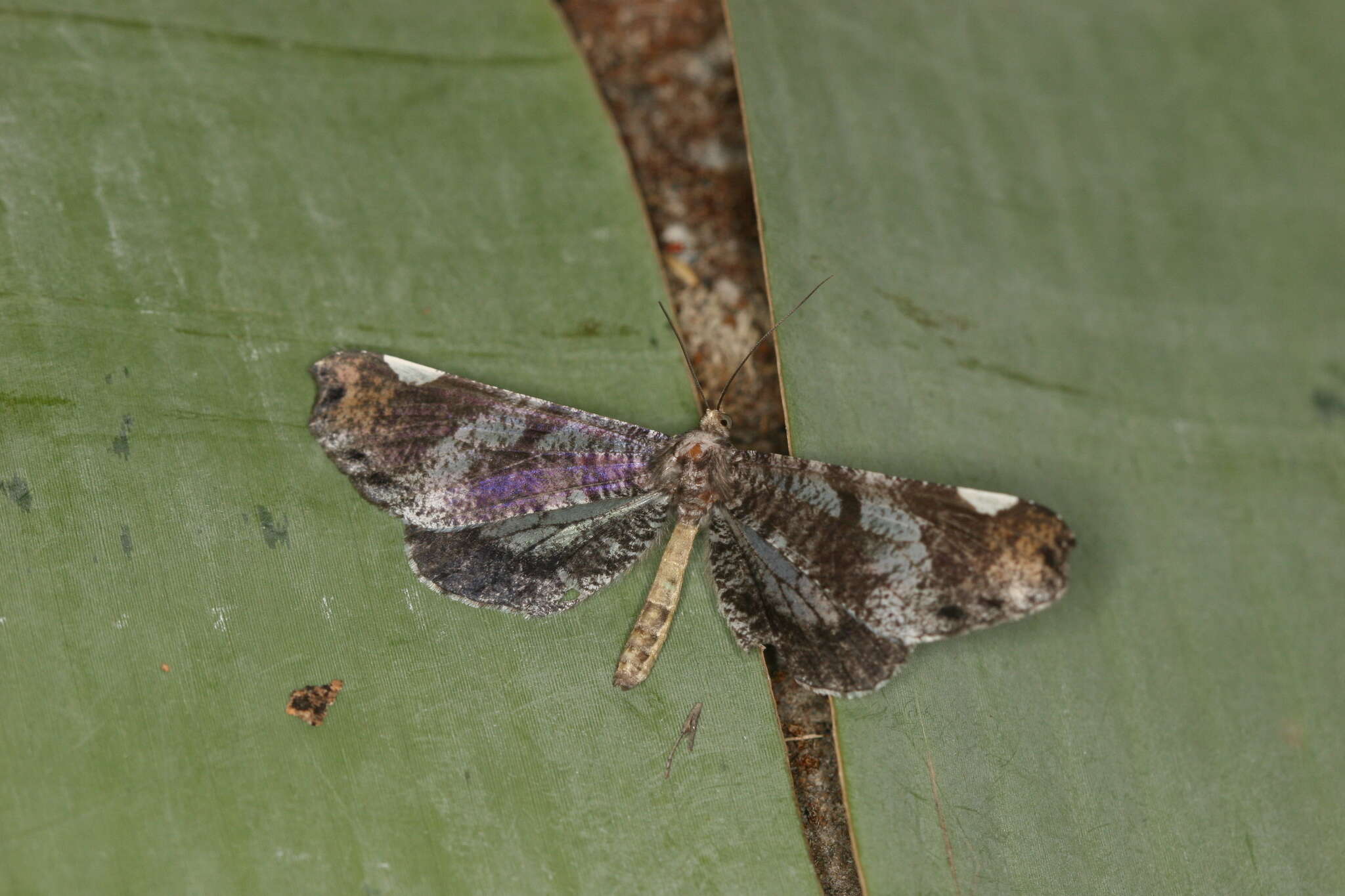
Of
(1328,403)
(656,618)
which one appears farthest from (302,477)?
→ (1328,403)

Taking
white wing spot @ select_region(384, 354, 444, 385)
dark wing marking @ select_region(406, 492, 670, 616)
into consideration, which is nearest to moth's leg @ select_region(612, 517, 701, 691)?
dark wing marking @ select_region(406, 492, 670, 616)

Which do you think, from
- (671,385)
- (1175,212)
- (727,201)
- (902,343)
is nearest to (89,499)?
(671,385)

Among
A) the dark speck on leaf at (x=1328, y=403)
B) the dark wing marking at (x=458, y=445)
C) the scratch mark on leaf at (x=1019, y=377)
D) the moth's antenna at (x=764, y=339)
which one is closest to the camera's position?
the dark wing marking at (x=458, y=445)

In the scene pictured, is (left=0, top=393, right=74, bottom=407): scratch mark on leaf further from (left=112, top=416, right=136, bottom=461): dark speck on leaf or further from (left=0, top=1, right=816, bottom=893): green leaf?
(left=112, top=416, right=136, bottom=461): dark speck on leaf

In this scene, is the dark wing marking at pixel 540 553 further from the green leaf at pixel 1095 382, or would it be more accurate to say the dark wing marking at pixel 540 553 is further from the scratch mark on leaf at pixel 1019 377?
the scratch mark on leaf at pixel 1019 377

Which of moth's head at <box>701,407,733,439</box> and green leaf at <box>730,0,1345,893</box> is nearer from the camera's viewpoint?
green leaf at <box>730,0,1345,893</box>

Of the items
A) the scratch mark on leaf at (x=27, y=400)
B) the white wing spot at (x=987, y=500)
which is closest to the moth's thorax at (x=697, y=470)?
the white wing spot at (x=987, y=500)
